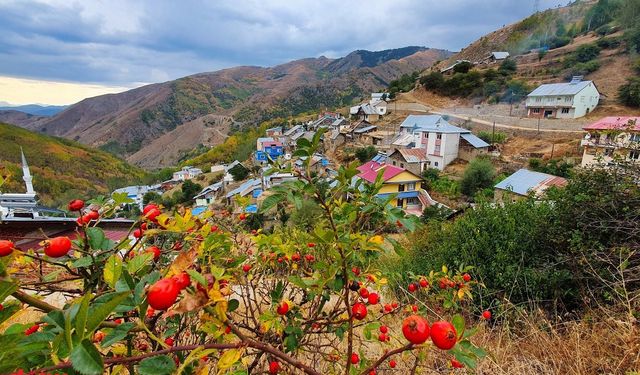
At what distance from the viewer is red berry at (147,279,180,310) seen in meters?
0.60

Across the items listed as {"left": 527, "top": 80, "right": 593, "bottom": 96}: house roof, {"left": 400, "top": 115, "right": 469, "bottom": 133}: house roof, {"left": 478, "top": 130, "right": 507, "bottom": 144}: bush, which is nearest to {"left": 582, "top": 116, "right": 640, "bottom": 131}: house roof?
{"left": 478, "top": 130, "right": 507, "bottom": 144}: bush

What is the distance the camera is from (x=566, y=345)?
Answer: 205 cm

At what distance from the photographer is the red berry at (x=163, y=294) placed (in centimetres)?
60

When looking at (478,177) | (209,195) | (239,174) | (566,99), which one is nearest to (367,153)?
(478,177)

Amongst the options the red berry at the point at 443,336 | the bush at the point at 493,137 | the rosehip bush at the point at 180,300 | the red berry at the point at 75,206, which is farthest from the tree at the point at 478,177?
the red berry at the point at 75,206

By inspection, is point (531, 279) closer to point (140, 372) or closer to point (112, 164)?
point (140, 372)

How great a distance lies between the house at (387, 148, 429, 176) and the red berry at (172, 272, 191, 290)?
76.6 ft

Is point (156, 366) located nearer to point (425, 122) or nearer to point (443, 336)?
point (443, 336)

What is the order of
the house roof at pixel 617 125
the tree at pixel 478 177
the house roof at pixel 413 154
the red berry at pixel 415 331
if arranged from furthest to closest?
1. the house roof at pixel 413 154
2. the tree at pixel 478 177
3. the house roof at pixel 617 125
4. the red berry at pixel 415 331

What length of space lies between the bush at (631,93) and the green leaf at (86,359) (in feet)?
114

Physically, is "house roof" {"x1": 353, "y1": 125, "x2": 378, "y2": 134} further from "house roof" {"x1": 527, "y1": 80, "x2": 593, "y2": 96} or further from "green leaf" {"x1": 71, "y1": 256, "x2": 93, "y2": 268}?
"green leaf" {"x1": 71, "y1": 256, "x2": 93, "y2": 268}

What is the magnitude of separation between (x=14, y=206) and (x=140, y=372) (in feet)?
34.1

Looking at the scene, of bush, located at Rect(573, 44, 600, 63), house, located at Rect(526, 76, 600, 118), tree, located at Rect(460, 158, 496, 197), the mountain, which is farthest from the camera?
the mountain

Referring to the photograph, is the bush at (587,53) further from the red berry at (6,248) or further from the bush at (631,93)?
the red berry at (6,248)
